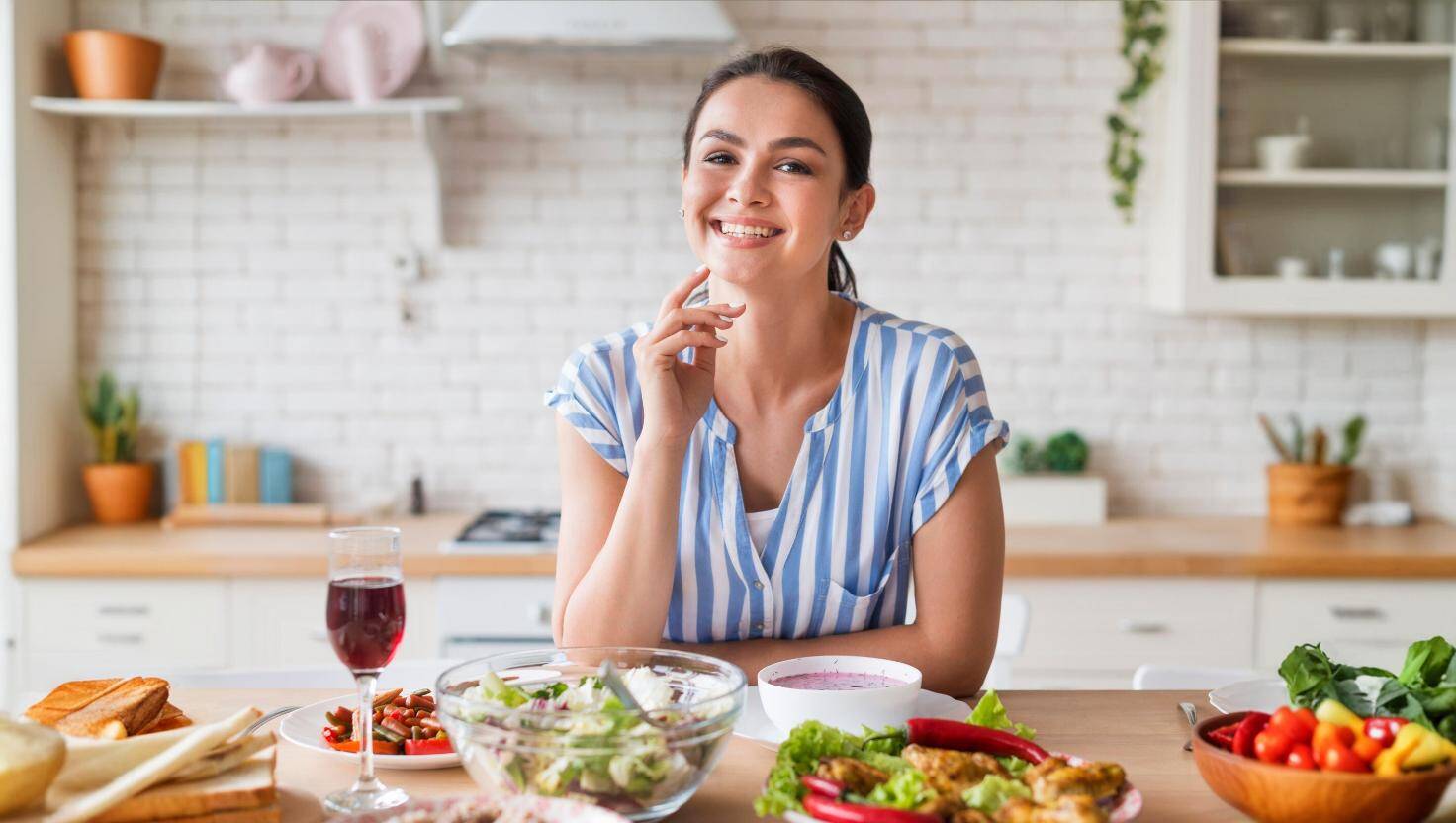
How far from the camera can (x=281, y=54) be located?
3510 millimetres

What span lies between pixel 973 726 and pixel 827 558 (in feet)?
2.17

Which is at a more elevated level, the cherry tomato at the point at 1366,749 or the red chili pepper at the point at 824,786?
the cherry tomato at the point at 1366,749

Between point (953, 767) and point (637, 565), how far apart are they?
2.24 feet

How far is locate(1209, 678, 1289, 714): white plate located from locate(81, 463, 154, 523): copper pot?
2906 millimetres

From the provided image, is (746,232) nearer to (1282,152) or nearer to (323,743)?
(323,743)

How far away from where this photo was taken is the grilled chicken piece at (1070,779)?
43.5 inches

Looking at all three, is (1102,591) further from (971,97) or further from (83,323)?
(83,323)

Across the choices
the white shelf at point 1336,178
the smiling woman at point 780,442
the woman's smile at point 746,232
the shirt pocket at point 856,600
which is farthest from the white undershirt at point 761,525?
the white shelf at point 1336,178

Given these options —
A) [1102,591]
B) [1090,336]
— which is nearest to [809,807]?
[1102,591]

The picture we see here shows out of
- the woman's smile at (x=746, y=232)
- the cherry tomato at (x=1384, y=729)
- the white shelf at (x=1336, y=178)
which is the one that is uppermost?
the white shelf at (x=1336, y=178)

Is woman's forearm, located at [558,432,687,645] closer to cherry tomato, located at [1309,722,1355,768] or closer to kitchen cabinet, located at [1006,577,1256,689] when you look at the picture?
cherry tomato, located at [1309,722,1355,768]

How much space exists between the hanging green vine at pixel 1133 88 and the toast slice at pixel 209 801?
3.07m

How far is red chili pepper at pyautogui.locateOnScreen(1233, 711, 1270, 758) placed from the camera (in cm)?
118

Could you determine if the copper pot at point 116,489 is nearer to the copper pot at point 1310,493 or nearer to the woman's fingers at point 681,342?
the woman's fingers at point 681,342
